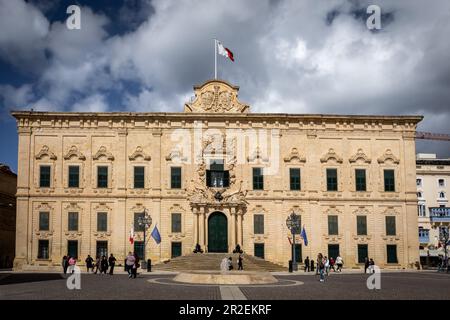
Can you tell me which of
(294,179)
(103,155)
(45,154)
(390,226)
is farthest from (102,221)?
(390,226)

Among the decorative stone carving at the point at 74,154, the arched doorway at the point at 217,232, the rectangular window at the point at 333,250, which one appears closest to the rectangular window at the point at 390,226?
the rectangular window at the point at 333,250

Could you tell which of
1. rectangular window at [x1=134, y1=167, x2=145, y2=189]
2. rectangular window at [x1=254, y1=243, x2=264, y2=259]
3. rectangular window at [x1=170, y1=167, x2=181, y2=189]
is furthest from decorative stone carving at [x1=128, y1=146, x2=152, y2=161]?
rectangular window at [x1=254, y1=243, x2=264, y2=259]

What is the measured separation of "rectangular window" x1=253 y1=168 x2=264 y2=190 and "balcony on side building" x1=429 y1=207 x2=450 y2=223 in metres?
34.1

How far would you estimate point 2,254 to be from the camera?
52.5 m

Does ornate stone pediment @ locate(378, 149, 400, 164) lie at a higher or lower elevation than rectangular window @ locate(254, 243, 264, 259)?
higher

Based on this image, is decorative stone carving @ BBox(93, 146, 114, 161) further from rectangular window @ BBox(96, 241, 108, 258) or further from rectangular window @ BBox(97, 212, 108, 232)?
rectangular window @ BBox(96, 241, 108, 258)

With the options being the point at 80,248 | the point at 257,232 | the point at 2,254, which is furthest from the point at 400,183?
the point at 2,254

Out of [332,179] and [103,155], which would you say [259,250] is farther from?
[103,155]

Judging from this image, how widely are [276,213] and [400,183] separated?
34.7ft

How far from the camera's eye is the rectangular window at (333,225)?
47.6m

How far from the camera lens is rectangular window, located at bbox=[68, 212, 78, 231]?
4650 centimetres

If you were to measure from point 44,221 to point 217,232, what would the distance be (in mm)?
13583

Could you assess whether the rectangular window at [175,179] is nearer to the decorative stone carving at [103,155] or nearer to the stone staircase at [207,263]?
the decorative stone carving at [103,155]
